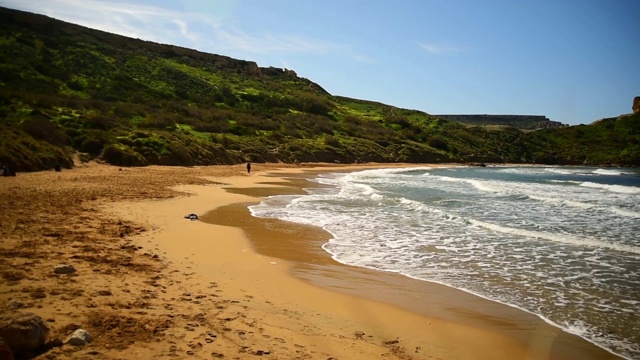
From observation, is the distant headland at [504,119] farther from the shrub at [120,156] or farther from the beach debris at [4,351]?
the beach debris at [4,351]

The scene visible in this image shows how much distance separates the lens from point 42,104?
33375 millimetres

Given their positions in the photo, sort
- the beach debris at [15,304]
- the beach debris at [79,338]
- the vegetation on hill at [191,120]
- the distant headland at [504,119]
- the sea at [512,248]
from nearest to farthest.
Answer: the beach debris at [79,338], the beach debris at [15,304], the sea at [512,248], the vegetation on hill at [191,120], the distant headland at [504,119]

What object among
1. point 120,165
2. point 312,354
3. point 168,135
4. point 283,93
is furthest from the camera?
point 283,93

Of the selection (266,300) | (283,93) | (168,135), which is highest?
(283,93)

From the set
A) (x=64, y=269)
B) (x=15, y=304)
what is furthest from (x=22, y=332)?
(x=64, y=269)

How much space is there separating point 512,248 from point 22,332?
10897 mm

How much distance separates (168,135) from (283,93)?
163 feet

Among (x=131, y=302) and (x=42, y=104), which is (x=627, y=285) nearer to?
(x=131, y=302)

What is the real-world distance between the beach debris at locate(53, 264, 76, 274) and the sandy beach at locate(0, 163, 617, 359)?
0.10 meters

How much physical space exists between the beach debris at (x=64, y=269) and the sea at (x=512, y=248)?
17.6 feet

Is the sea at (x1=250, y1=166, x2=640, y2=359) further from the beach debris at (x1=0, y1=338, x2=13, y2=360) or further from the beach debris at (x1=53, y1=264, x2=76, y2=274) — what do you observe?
the beach debris at (x1=0, y1=338, x2=13, y2=360)

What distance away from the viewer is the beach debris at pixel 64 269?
650cm

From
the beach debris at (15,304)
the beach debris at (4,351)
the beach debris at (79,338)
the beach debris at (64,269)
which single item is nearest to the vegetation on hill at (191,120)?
the beach debris at (64,269)

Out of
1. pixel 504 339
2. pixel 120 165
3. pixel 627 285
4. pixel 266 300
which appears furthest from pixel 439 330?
pixel 120 165
